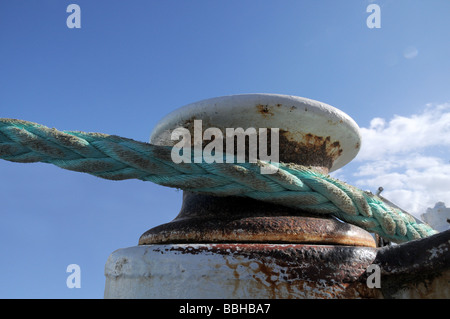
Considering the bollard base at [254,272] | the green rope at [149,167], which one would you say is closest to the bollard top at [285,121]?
the green rope at [149,167]

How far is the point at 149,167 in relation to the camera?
1178 mm

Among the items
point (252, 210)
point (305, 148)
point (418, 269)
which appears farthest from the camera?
point (305, 148)

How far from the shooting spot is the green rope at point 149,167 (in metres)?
1.15

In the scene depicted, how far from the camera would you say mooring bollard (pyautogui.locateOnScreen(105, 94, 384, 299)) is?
100 cm

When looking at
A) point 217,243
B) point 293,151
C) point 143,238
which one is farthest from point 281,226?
point 143,238

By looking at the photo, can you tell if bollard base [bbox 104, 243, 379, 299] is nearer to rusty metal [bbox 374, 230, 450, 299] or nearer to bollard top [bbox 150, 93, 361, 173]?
rusty metal [bbox 374, 230, 450, 299]

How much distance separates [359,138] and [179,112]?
752 mm

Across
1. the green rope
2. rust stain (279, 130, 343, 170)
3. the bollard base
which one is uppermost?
rust stain (279, 130, 343, 170)

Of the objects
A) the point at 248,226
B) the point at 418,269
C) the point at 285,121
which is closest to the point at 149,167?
the point at 248,226

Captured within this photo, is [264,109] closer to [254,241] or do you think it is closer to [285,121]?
[285,121]

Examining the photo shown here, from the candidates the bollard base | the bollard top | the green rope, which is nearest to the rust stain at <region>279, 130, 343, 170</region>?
the bollard top

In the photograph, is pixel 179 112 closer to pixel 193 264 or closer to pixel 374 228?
pixel 193 264

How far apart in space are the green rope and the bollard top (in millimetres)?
165

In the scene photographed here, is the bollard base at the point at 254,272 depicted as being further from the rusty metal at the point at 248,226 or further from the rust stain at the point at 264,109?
the rust stain at the point at 264,109
